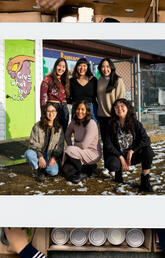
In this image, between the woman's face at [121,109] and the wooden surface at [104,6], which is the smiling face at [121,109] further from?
the wooden surface at [104,6]

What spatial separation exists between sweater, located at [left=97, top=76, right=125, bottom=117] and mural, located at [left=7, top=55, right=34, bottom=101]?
0.41 meters

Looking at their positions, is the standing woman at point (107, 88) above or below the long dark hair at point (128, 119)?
above

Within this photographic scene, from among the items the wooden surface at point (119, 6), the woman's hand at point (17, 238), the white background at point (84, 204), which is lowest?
the woman's hand at point (17, 238)

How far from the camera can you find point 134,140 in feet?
6.06

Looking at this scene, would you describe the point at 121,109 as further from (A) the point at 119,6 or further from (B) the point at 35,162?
(A) the point at 119,6

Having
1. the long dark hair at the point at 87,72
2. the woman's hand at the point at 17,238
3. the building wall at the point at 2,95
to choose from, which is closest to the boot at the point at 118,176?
the long dark hair at the point at 87,72

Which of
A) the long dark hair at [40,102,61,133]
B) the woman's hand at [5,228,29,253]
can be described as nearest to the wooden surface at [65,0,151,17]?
the long dark hair at [40,102,61,133]

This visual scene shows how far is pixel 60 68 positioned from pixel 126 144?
0.59 m

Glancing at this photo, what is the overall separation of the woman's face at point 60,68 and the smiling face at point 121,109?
0.36 meters

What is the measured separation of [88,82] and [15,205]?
819mm

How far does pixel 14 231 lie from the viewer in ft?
7.11

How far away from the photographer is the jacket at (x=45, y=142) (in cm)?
182

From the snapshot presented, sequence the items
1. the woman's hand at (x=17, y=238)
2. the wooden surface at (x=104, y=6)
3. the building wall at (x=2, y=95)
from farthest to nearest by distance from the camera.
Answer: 1. the wooden surface at (x=104, y=6)
2. the woman's hand at (x=17, y=238)
3. the building wall at (x=2, y=95)

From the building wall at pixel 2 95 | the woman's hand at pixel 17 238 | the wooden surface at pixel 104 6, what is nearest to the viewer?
the building wall at pixel 2 95
